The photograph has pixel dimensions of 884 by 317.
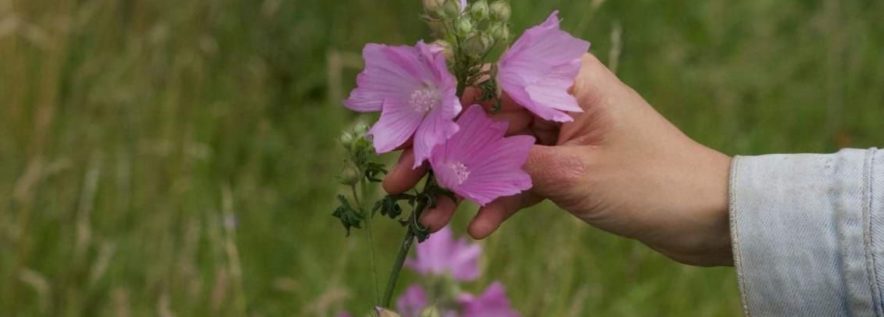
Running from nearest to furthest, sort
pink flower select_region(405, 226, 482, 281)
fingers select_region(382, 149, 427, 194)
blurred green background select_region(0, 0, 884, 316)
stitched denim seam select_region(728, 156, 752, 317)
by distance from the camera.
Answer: fingers select_region(382, 149, 427, 194) < stitched denim seam select_region(728, 156, 752, 317) < pink flower select_region(405, 226, 482, 281) < blurred green background select_region(0, 0, 884, 316)

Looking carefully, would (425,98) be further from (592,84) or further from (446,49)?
(592,84)

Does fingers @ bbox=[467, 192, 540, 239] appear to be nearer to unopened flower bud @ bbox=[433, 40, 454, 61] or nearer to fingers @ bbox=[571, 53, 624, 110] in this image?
fingers @ bbox=[571, 53, 624, 110]

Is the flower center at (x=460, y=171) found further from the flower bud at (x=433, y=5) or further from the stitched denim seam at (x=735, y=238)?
the stitched denim seam at (x=735, y=238)

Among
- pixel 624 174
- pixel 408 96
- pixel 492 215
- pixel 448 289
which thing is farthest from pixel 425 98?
pixel 448 289

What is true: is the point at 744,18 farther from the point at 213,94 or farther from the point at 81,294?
the point at 81,294

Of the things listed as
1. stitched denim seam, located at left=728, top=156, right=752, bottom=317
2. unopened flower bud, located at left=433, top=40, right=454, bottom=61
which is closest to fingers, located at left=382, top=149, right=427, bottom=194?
unopened flower bud, located at left=433, top=40, right=454, bottom=61

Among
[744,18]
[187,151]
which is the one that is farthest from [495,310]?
[744,18]
